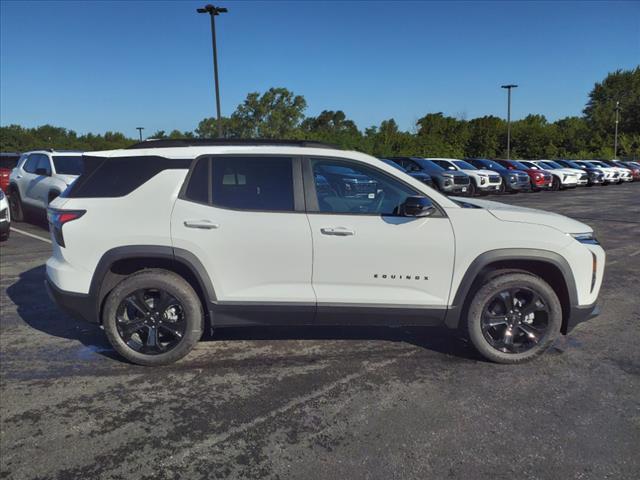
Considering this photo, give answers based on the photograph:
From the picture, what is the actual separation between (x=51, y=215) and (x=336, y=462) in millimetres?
2927

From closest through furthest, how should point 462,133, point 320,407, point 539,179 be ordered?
1. point 320,407
2. point 539,179
3. point 462,133

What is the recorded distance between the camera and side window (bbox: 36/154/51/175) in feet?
34.6

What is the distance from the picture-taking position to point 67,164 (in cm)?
1080

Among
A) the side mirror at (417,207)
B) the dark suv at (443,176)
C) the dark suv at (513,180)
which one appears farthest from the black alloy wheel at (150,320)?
the dark suv at (513,180)

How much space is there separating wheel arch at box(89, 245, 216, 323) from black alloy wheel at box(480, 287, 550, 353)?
2157 mm

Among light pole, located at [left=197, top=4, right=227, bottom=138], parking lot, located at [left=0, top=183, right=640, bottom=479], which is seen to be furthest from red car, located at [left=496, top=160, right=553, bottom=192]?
parking lot, located at [left=0, top=183, right=640, bottom=479]

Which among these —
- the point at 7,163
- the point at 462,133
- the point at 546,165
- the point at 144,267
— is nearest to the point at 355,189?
the point at 144,267

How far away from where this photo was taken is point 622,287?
6.50m

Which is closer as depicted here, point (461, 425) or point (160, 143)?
point (461, 425)

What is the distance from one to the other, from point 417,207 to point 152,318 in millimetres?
2195

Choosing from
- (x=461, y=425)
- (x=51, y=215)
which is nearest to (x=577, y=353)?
(x=461, y=425)

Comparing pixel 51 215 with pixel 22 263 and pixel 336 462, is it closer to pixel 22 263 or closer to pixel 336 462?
pixel 336 462

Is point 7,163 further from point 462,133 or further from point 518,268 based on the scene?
point 462,133

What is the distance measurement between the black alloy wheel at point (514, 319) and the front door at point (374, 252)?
1.37ft
